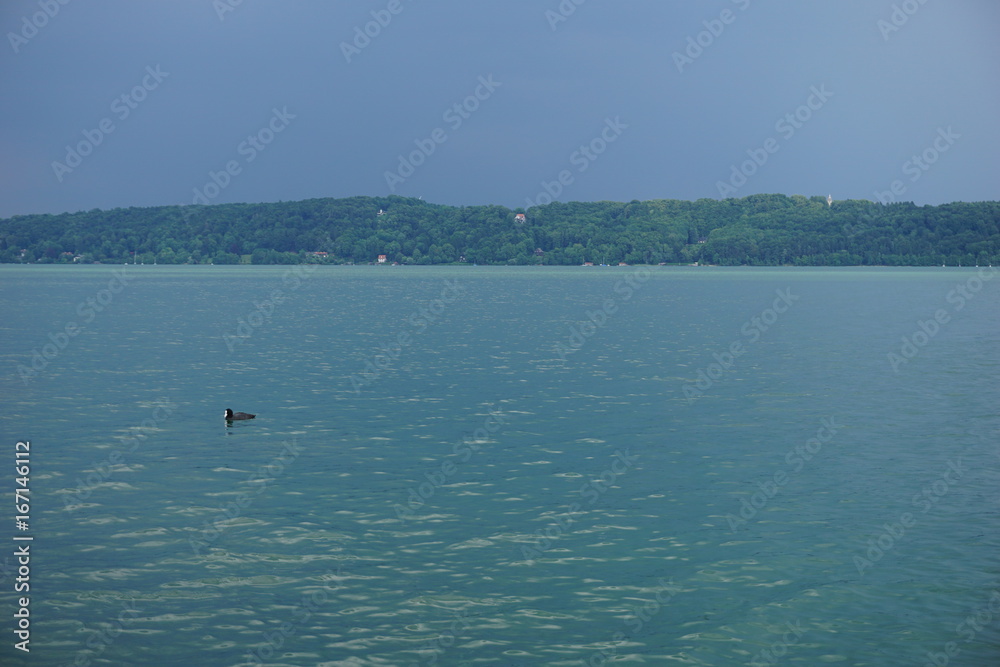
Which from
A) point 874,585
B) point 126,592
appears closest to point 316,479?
point 126,592

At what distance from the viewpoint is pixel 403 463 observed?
31031 mm

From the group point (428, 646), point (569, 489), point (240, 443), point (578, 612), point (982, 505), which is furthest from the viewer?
point (240, 443)

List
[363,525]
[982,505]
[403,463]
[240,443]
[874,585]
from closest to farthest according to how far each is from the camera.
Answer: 1. [874,585]
2. [363,525]
3. [982,505]
4. [403,463]
5. [240,443]

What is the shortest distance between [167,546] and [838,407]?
31981 millimetres

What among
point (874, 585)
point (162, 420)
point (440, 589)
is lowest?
point (874, 585)

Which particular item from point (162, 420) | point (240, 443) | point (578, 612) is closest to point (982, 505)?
point (578, 612)

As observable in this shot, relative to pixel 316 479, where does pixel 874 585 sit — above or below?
below

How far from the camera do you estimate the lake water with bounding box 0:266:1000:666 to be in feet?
57.4

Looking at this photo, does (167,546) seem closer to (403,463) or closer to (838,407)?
(403,463)

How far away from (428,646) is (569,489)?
11.5 metres

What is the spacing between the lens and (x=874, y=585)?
2022 cm

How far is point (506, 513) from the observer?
25.3 m

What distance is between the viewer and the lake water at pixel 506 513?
1750 centimetres

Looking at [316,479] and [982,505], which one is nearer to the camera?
[982,505]
